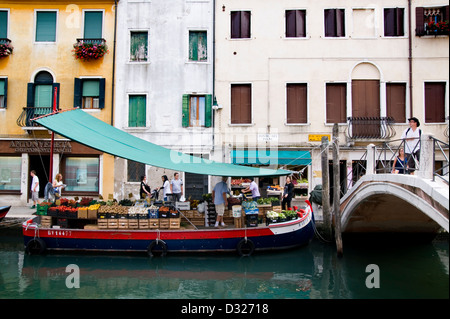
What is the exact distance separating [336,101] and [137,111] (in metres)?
8.06

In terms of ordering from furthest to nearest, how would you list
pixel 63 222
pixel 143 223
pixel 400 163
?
1. pixel 63 222
2. pixel 143 223
3. pixel 400 163

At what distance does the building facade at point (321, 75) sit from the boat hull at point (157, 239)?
5.25m

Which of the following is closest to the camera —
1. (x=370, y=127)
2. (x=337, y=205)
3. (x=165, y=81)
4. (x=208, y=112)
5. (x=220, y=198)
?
(x=220, y=198)

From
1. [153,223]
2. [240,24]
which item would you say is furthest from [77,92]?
[153,223]

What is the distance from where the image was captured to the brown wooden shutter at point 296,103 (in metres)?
15.0

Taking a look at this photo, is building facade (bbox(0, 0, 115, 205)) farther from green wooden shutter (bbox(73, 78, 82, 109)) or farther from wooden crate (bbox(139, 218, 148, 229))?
wooden crate (bbox(139, 218, 148, 229))

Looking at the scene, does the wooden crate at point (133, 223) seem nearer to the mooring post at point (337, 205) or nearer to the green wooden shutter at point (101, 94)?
the mooring post at point (337, 205)

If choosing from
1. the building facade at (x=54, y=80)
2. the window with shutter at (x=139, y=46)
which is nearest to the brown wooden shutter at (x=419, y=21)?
the window with shutter at (x=139, y=46)

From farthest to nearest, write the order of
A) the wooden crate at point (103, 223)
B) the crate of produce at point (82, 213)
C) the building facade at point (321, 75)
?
the building facade at point (321, 75), the crate of produce at point (82, 213), the wooden crate at point (103, 223)

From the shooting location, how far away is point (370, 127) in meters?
14.6

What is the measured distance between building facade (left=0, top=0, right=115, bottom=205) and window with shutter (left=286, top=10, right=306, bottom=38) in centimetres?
731

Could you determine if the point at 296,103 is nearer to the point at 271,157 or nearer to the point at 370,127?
the point at 271,157

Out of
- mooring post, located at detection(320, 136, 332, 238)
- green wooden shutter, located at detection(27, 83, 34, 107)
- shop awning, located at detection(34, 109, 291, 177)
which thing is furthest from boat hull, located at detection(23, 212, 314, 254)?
green wooden shutter, located at detection(27, 83, 34, 107)

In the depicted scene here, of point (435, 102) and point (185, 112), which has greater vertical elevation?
point (435, 102)
